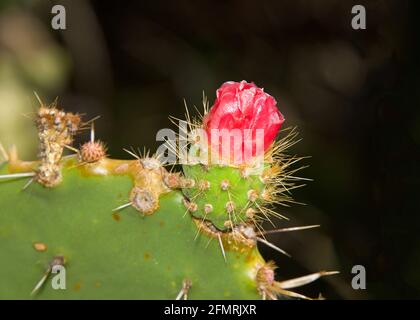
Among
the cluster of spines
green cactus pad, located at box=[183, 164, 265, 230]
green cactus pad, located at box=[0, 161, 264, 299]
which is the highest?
the cluster of spines

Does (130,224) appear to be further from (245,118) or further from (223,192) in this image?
(245,118)

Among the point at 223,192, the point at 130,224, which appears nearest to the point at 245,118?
the point at 223,192

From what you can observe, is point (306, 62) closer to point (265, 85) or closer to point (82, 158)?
point (265, 85)

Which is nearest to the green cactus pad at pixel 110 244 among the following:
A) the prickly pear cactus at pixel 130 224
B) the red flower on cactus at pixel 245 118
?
the prickly pear cactus at pixel 130 224

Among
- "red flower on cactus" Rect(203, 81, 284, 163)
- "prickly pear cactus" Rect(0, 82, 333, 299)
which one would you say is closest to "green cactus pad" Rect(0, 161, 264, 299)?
"prickly pear cactus" Rect(0, 82, 333, 299)

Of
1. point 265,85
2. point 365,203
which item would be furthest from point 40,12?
point 365,203

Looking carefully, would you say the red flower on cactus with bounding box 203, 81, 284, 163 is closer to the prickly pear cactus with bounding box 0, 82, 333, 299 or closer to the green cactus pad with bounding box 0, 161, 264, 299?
the prickly pear cactus with bounding box 0, 82, 333, 299
